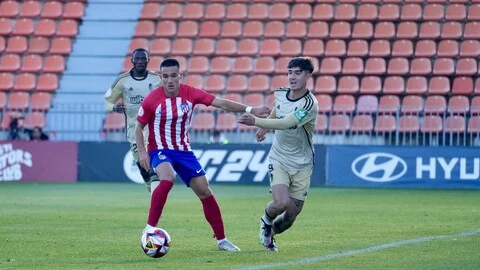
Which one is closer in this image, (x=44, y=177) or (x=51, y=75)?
(x=44, y=177)

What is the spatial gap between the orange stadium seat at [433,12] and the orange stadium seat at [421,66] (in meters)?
1.46

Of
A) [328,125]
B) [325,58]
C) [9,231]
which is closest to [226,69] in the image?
[325,58]

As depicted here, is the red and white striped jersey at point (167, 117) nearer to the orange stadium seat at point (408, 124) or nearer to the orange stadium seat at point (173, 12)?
the orange stadium seat at point (408, 124)

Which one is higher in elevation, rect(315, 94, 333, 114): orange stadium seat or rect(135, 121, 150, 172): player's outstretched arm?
rect(315, 94, 333, 114): orange stadium seat

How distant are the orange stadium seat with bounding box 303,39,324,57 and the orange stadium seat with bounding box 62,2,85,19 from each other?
7.10 meters

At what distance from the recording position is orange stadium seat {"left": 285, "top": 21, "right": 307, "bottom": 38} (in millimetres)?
30775

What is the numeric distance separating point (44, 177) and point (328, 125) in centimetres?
697

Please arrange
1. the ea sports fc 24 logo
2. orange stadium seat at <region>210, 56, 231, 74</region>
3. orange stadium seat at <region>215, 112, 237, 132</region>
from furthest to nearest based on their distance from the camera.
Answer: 1. orange stadium seat at <region>210, 56, 231, 74</region>
2. orange stadium seat at <region>215, 112, 237, 132</region>
3. the ea sports fc 24 logo

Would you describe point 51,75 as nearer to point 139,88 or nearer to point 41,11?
point 41,11

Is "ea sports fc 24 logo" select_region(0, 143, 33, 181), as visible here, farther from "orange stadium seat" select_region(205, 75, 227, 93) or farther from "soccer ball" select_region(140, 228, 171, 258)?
"soccer ball" select_region(140, 228, 171, 258)

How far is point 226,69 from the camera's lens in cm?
3053

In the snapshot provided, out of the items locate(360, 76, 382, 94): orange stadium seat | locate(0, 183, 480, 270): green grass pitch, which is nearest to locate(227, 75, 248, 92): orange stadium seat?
locate(360, 76, 382, 94): orange stadium seat

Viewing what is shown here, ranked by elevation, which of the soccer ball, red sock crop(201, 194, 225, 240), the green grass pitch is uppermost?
red sock crop(201, 194, 225, 240)

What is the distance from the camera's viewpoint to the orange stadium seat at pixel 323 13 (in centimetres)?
3098
